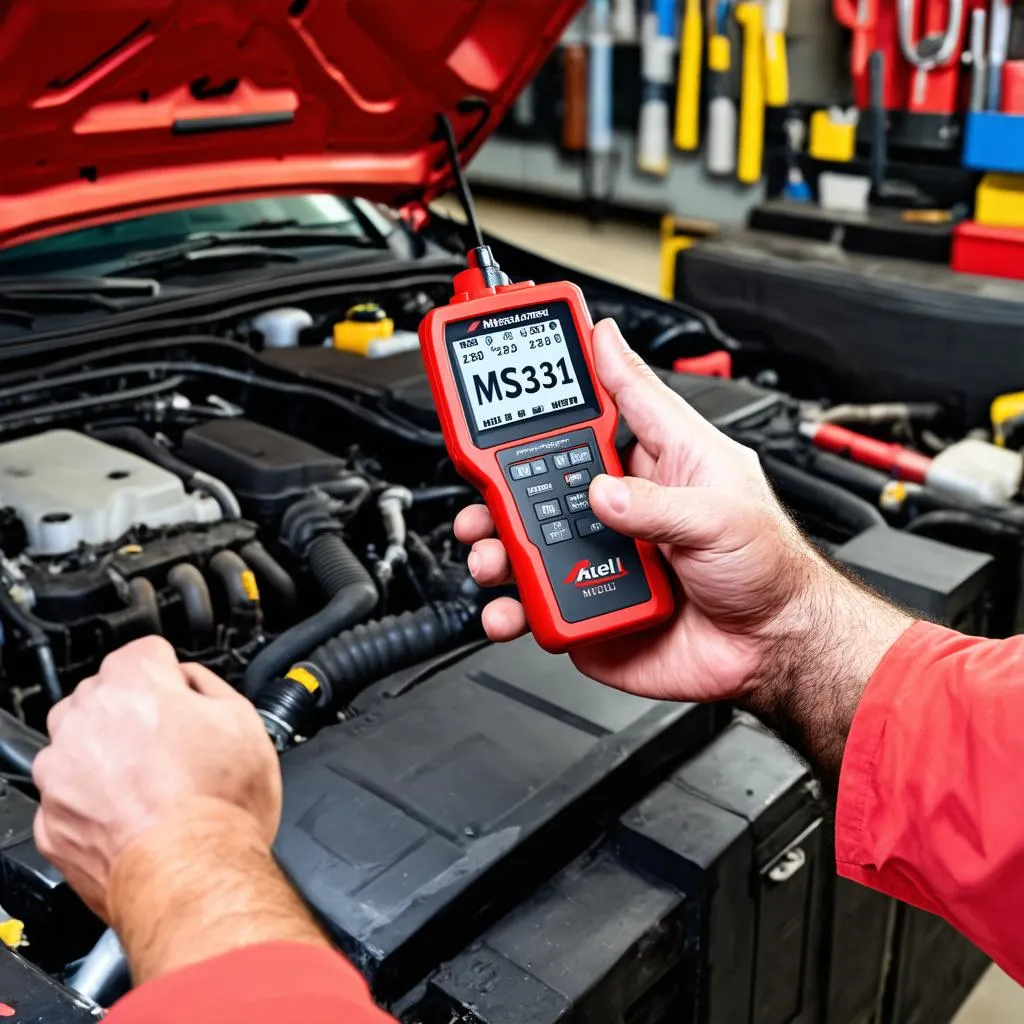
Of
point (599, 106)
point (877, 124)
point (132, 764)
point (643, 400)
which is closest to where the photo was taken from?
point (132, 764)

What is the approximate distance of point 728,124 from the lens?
4.27 metres

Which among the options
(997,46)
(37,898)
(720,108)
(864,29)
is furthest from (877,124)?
(37,898)

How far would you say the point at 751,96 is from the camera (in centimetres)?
410

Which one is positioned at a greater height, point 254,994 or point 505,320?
point 505,320

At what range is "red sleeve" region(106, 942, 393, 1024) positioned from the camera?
50 centimetres

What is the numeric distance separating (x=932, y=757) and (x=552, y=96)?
15.5ft

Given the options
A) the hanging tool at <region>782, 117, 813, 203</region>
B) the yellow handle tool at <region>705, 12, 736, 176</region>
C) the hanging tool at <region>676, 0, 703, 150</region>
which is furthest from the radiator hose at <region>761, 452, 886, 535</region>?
the hanging tool at <region>676, 0, 703, 150</region>

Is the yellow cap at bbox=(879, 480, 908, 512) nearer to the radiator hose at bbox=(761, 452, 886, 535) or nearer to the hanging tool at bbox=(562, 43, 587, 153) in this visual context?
the radiator hose at bbox=(761, 452, 886, 535)

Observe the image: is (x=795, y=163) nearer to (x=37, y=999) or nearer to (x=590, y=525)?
(x=590, y=525)

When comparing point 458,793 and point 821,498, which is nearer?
point 458,793

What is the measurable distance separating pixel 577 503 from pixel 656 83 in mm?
4035

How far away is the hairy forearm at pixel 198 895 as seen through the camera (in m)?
0.57

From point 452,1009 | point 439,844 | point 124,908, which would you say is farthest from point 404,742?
point 124,908

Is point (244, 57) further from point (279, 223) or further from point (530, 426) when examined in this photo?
point (530, 426)
